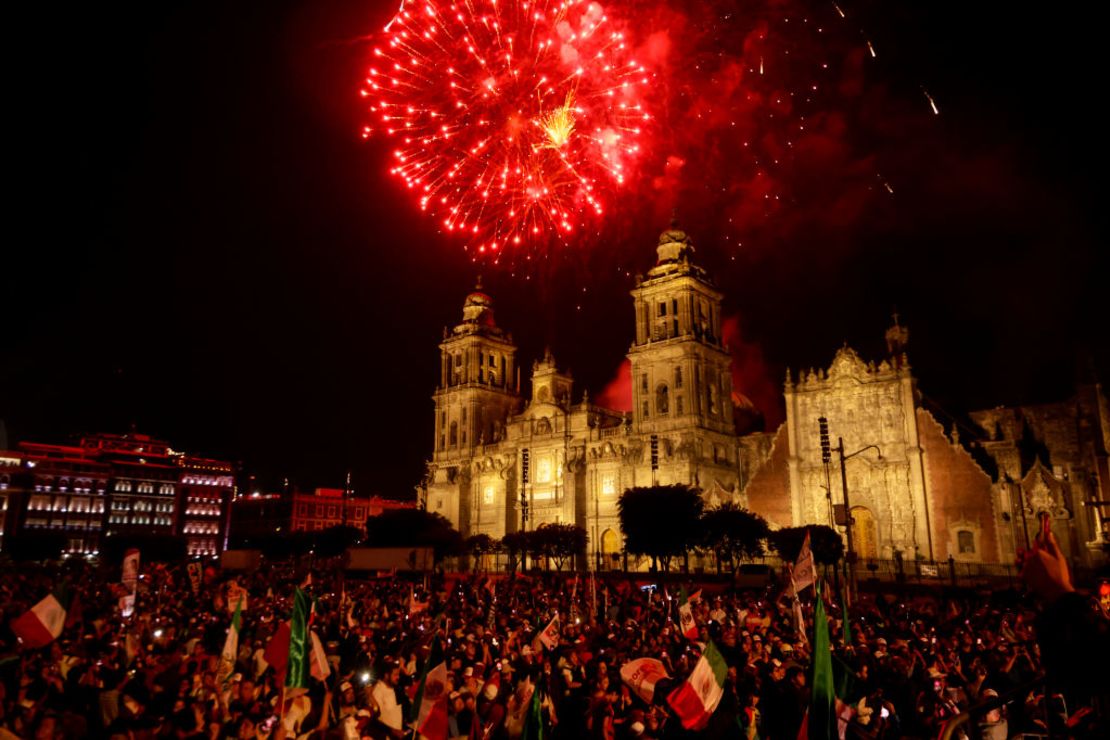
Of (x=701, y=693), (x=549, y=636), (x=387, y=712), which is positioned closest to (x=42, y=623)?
(x=387, y=712)

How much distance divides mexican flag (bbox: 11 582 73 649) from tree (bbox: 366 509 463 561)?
5583cm

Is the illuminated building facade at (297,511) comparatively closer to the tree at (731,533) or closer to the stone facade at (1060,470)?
the tree at (731,533)

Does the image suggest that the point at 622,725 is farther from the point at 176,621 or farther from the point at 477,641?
the point at 176,621

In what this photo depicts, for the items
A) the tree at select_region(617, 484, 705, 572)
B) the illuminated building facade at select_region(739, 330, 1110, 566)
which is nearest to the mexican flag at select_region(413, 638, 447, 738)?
the illuminated building facade at select_region(739, 330, 1110, 566)

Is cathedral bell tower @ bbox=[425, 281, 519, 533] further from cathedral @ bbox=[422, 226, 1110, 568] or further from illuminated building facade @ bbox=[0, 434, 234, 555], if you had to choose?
A: illuminated building facade @ bbox=[0, 434, 234, 555]

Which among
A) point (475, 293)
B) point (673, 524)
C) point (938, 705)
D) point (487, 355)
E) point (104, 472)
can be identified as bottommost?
point (938, 705)

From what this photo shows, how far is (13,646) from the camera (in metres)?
15.6

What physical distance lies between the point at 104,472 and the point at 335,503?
41.3 meters

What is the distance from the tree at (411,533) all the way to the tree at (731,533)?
83.5ft

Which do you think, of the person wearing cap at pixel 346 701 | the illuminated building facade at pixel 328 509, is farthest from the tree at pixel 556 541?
the illuminated building facade at pixel 328 509

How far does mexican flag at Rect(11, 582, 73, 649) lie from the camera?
12.4m

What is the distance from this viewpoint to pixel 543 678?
12055mm

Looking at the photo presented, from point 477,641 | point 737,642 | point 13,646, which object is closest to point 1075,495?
point 737,642

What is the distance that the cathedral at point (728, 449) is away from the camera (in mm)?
50500
